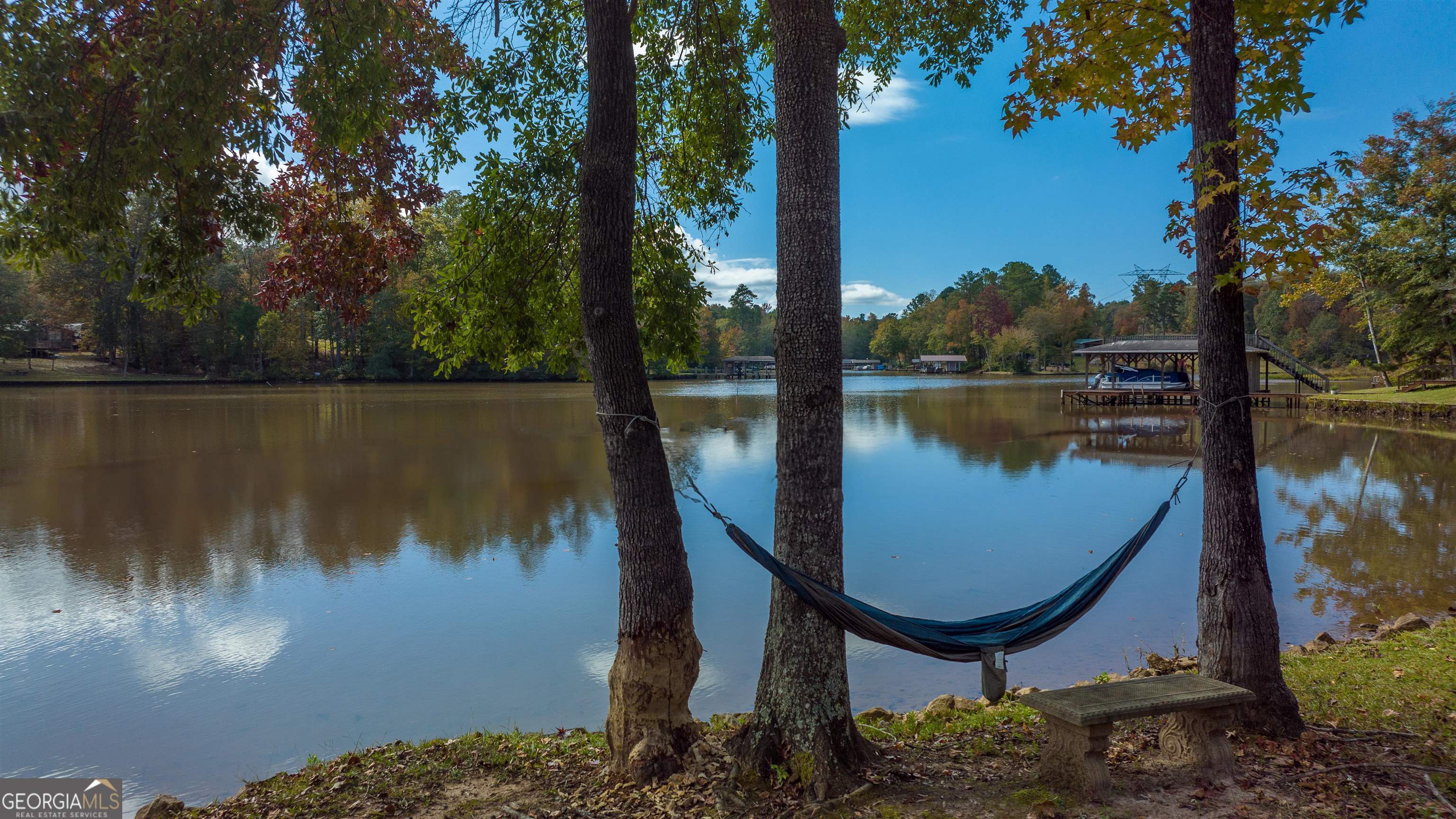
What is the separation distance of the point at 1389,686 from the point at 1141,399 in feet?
99.2

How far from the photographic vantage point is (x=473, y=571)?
8.43 m

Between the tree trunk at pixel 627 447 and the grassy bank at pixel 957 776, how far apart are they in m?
0.28

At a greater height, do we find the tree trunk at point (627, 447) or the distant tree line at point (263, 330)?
the distant tree line at point (263, 330)

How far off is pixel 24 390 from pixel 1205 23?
4899cm

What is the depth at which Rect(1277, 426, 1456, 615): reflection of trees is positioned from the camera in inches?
290

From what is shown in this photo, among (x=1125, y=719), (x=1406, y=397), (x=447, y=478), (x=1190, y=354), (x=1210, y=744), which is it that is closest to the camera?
(x=1125, y=719)

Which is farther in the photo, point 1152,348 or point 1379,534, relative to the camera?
point 1152,348

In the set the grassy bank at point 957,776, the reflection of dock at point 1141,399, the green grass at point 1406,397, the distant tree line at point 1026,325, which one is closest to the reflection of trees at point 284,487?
the grassy bank at point 957,776

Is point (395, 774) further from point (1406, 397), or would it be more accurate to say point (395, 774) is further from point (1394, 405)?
point (1406, 397)

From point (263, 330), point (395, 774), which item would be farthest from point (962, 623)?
point (263, 330)

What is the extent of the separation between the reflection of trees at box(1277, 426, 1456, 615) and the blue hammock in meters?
5.04

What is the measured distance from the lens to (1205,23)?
3.60 m

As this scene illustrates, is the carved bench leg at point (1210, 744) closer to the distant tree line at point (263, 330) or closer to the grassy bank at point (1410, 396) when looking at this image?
the grassy bank at point (1410, 396)

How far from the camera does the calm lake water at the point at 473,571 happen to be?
Result: 5.25 metres
